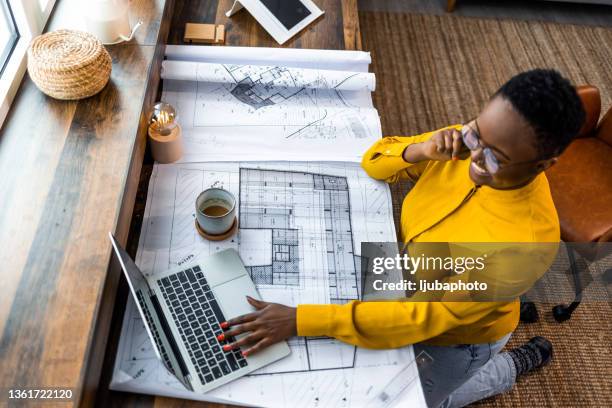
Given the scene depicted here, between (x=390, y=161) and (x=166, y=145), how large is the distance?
0.51m

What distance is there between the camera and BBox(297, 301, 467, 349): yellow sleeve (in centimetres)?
106

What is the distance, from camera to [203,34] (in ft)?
5.01

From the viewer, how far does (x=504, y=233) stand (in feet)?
3.69

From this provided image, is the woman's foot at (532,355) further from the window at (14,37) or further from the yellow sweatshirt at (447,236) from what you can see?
the window at (14,37)

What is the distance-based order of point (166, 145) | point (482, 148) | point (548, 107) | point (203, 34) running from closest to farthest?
point (548, 107) → point (482, 148) → point (166, 145) → point (203, 34)

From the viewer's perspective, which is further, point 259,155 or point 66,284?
point 259,155

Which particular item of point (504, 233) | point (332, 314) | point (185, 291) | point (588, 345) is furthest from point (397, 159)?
point (588, 345)

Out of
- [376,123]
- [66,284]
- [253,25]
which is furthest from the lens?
[253,25]

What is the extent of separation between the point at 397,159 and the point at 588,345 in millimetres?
1163

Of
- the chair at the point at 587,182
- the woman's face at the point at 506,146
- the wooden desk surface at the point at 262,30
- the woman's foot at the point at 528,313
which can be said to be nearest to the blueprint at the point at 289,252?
the woman's face at the point at 506,146

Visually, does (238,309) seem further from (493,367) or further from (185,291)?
(493,367)

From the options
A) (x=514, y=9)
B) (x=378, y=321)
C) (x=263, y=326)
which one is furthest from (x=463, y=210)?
(x=514, y=9)

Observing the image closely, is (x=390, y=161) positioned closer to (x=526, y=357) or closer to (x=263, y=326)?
(x=263, y=326)

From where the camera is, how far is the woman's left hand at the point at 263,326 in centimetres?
103
